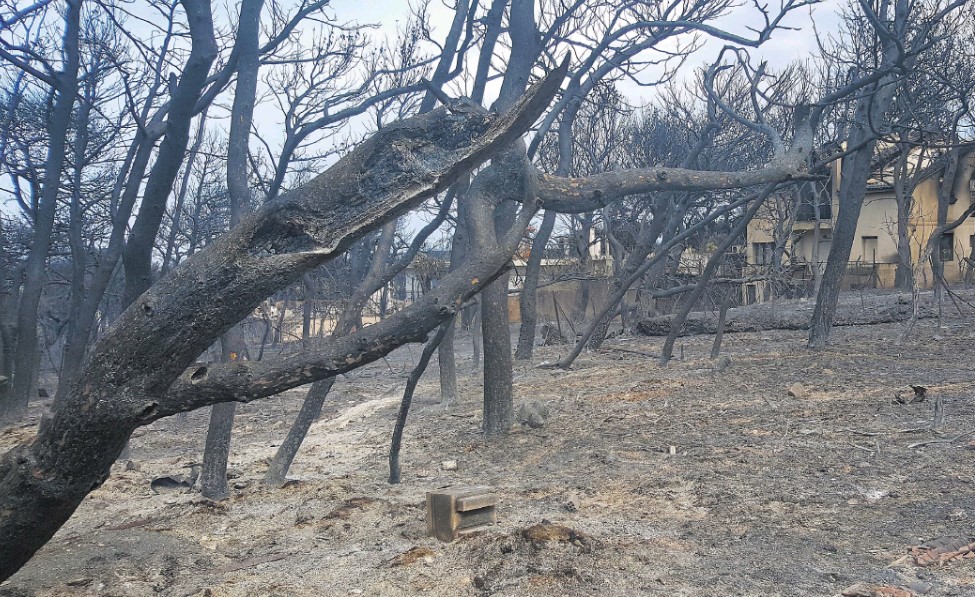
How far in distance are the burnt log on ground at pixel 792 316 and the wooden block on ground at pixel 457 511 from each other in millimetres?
10895

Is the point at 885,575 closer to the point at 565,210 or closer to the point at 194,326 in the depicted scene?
the point at 565,210

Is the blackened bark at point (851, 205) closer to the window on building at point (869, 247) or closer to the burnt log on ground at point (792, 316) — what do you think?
the burnt log on ground at point (792, 316)

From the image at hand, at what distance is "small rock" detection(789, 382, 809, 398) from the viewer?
8.01 metres

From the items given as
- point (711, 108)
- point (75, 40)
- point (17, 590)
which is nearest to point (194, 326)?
point (17, 590)

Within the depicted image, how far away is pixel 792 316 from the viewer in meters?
15.4

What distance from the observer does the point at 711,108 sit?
10.2 metres

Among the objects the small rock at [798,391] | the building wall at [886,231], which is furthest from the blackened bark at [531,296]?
the building wall at [886,231]

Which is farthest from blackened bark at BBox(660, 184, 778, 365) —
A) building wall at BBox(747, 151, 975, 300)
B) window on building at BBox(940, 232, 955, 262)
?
window on building at BBox(940, 232, 955, 262)

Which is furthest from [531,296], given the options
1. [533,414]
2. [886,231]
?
[886,231]

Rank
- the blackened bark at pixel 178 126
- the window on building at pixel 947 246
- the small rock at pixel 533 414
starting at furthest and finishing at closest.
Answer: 1. the window on building at pixel 947 246
2. the small rock at pixel 533 414
3. the blackened bark at pixel 178 126

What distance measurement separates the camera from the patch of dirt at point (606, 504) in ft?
13.1

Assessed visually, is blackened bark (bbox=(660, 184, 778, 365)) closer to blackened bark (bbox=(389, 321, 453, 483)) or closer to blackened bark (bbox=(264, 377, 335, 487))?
blackened bark (bbox=(389, 321, 453, 483))

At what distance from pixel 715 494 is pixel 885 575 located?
1547mm

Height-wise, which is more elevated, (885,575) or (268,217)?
(268,217)
